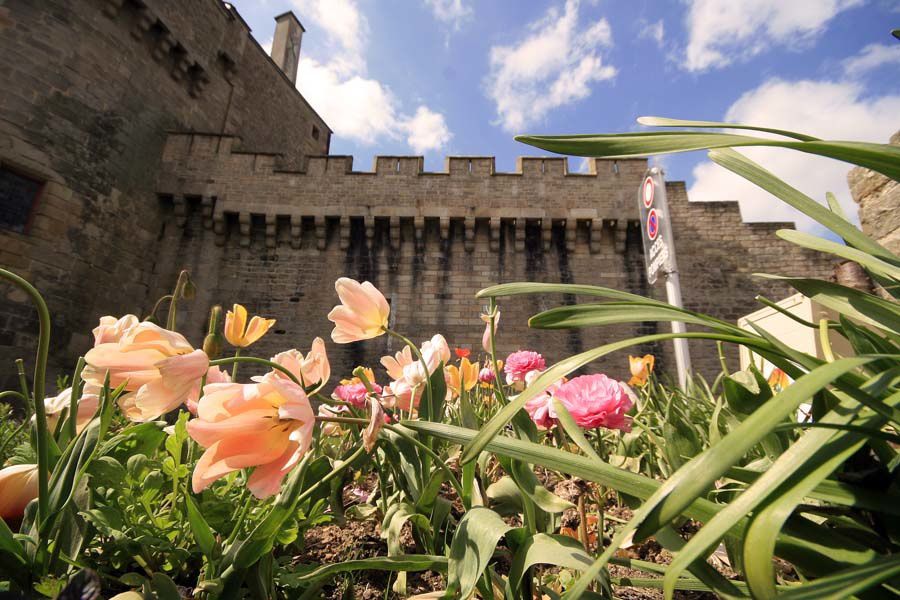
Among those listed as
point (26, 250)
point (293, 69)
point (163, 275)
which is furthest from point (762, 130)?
point (293, 69)

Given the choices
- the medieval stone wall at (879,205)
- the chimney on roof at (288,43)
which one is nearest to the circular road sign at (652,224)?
the medieval stone wall at (879,205)

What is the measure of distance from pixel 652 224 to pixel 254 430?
6.57 metres

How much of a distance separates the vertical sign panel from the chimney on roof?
41.8ft

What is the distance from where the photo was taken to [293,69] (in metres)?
14.7

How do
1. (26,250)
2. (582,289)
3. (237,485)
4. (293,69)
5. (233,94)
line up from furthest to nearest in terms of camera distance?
(293,69), (233,94), (26,250), (237,485), (582,289)

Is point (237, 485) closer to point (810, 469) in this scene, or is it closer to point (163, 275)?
point (810, 469)

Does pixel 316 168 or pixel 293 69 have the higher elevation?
pixel 293 69

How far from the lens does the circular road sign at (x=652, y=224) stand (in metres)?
6.02

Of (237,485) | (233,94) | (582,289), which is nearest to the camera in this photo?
(582,289)

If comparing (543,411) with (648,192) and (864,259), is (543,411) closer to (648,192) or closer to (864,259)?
(864,259)

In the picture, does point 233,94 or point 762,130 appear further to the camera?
point 233,94

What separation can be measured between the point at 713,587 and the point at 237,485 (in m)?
0.95

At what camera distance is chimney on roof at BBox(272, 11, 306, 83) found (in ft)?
46.8

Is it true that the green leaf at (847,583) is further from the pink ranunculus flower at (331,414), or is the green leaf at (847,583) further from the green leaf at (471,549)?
the pink ranunculus flower at (331,414)
